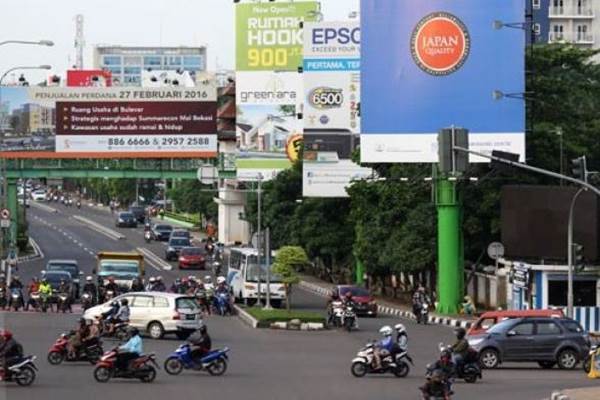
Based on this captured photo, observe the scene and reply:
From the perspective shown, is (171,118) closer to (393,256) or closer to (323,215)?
(323,215)

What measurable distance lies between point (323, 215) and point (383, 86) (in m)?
26.6

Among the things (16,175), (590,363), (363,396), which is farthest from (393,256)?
(16,175)

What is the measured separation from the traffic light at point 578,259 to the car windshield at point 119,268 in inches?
732

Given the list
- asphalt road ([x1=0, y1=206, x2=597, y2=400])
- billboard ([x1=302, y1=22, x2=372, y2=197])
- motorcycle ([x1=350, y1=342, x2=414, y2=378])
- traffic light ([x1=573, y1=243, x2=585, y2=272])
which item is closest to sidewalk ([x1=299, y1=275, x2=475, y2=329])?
asphalt road ([x1=0, y1=206, x2=597, y2=400])

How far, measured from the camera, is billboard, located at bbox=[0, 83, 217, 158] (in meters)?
88.8

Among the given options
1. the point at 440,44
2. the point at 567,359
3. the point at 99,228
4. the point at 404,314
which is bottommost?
the point at 404,314

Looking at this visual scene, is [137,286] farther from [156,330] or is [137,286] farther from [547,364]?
[547,364]

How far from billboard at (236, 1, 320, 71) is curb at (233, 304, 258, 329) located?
139 ft

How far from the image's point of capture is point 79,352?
31.4 meters

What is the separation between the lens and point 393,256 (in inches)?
2302

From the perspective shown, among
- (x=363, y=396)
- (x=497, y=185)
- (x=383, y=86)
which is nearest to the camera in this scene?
(x=363, y=396)

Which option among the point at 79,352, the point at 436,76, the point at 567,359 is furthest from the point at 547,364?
the point at 436,76

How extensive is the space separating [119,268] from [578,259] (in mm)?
20453

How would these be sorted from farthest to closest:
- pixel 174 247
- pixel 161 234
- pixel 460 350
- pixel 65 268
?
1. pixel 161 234
2. pixel 174 247
3. pixel 65 268
4. pixel 460 350
